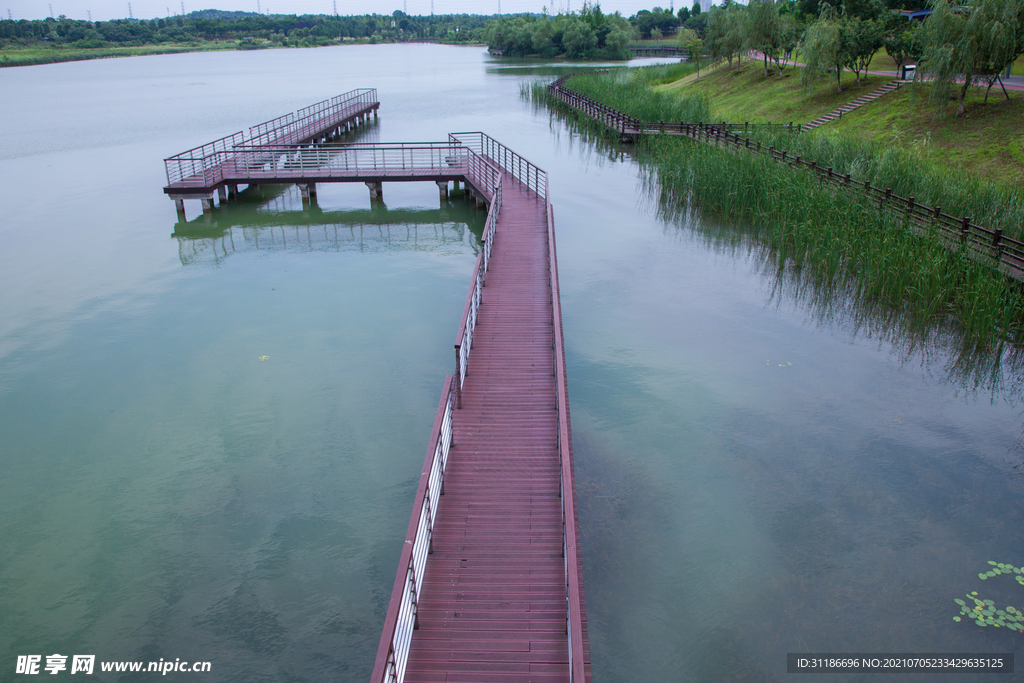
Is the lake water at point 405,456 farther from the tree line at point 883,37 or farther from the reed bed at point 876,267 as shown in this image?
the tree line at point 883,37

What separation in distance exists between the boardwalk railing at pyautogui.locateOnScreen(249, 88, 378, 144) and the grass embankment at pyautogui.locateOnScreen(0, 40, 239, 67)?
82.5m

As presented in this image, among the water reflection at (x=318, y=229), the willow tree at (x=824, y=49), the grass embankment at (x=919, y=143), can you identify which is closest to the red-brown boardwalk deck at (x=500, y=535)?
the water reflection at (x=318, y=229)

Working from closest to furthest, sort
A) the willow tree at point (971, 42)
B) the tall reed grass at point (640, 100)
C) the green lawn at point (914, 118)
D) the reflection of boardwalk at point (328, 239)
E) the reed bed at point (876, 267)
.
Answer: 1. the reed bed at point (876, 267)
2. the reflection of boardwalk at point (328, 239)
3. the green lawn at point (914, 118)
4. the willow tree at point (971, 42)
5. the tall reed grass at point (640, 100)

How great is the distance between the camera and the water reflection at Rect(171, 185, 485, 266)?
824 inches

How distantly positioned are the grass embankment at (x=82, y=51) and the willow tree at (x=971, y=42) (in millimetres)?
117564

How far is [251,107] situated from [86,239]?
1474 inches

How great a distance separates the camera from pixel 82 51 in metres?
129

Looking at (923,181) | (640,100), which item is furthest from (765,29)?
(923,181)

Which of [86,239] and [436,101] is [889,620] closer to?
[86,239]

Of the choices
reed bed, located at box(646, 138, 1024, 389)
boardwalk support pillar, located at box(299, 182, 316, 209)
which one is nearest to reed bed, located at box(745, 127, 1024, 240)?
reed bed, located at box(646, 138, 1024, 389)

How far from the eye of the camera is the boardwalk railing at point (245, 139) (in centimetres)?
2452

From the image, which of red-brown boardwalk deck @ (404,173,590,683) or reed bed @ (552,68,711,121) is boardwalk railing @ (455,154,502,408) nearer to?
red-brown boardwalk deck @ (404,173,590,683)

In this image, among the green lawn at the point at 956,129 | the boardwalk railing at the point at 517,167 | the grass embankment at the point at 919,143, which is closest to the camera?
the grass embankment at the point at 919,143

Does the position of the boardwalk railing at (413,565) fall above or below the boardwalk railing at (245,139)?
below
